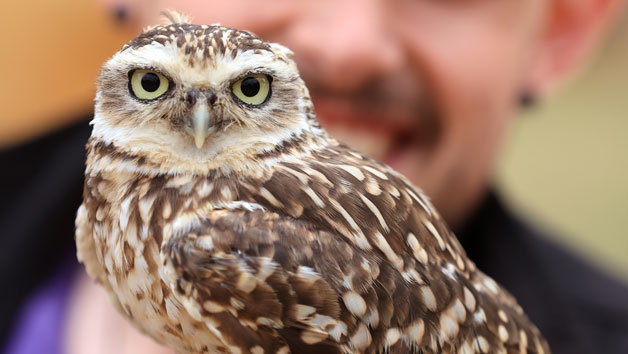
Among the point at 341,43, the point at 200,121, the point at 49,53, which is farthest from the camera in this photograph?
the point at 49,53

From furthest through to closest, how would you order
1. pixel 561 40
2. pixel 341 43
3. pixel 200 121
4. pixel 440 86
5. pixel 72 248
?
pixel 72 248 → pixel 561 40 → pixel 440 86 → pixel 341 43 → pixel 200 121

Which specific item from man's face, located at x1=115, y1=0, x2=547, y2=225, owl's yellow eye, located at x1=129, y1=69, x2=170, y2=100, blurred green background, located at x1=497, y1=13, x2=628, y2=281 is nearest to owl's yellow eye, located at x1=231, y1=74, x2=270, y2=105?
owl's yellow eye, located at x1=129, y1=69, x2=170, y2=100

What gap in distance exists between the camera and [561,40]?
294 cm

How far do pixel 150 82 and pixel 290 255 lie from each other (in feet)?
1.07

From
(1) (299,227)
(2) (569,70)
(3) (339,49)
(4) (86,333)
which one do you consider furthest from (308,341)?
(2) (569,70)

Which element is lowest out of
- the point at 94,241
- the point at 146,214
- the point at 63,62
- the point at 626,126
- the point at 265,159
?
the point at 626,126

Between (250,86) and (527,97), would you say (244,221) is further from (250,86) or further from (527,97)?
(527,97)

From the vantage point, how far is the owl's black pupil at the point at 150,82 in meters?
1.02

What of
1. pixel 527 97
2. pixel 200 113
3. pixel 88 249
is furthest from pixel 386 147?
pixel 200 113

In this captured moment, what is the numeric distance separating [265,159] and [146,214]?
0.20 metres

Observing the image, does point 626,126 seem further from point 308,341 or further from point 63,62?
point 308,341

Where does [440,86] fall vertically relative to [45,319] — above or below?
above

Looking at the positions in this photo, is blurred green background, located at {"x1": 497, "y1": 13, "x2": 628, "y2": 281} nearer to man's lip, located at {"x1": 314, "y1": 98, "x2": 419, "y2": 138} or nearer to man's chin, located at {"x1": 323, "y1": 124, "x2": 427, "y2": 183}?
man's chin, located at {"x1": 323, "y1": 124, "x2": 427, "y2": 183}

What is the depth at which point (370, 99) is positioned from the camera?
6.73 feet
